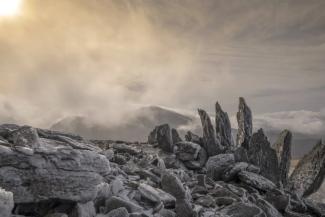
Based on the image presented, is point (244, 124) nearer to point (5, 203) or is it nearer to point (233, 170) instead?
point (233, 170)

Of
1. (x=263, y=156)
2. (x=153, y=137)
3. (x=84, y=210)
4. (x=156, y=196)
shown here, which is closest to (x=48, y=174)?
(x=84, y=210)

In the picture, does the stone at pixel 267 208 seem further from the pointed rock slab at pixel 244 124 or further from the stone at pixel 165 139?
the pointed rock slab at pixel 244 124

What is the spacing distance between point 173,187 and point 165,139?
17.1m

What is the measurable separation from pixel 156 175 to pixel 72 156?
30.9 ft

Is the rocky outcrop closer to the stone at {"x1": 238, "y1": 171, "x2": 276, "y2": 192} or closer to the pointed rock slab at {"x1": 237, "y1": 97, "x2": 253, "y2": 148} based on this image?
the stone at {"x1": 238, "y1": 171, "x2": 276, "y2": 192}

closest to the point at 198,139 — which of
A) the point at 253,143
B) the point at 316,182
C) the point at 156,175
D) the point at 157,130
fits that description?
the point at 157,130

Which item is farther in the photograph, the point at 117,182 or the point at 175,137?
the point at 175,137

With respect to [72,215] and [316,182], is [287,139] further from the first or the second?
[72,215]

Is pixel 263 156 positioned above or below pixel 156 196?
above

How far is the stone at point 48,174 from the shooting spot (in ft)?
42.7

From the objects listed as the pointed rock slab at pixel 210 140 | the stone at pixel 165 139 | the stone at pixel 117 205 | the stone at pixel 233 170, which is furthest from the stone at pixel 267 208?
the stone at pixel 165 139

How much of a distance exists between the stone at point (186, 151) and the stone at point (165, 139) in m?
0.74

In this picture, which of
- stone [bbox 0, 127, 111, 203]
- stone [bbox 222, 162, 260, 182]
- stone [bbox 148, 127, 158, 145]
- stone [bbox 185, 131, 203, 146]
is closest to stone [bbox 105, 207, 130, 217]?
stone [bbox 0, 127, 111, 203]

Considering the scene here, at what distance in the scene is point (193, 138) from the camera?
131 feet
